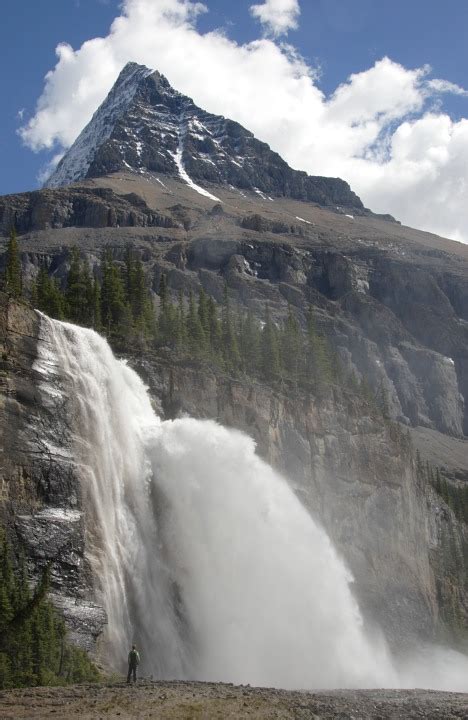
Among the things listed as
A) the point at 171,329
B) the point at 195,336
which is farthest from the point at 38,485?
the point at 195,336

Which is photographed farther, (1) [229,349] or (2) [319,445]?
(1) [229,349]

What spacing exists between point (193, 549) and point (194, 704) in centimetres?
2162

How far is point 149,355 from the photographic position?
6253cm

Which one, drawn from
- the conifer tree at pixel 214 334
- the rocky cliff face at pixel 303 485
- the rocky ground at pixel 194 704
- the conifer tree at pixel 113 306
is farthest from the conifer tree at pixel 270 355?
the rocky ground at pixel 194 704

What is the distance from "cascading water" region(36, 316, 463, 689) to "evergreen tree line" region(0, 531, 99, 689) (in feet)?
16.2

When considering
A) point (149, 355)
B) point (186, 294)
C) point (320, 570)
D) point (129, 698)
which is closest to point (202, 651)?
point (320, 570)

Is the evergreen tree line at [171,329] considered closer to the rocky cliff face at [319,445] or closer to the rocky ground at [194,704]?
the rocky cliff face at [319,445]

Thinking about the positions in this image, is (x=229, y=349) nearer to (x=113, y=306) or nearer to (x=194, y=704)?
(x=113, y=306)

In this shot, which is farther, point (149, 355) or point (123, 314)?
point (123, 314)

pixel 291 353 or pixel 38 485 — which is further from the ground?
pixel 291 353

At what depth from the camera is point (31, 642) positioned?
108 ft

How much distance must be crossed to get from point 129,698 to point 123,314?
47.6m

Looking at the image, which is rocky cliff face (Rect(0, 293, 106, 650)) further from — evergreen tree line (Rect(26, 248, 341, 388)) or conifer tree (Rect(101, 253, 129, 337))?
conifer tree (Rect(101, 253, 129, 337))

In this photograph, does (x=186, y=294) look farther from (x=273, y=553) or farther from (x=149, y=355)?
(x=273, y=553)
